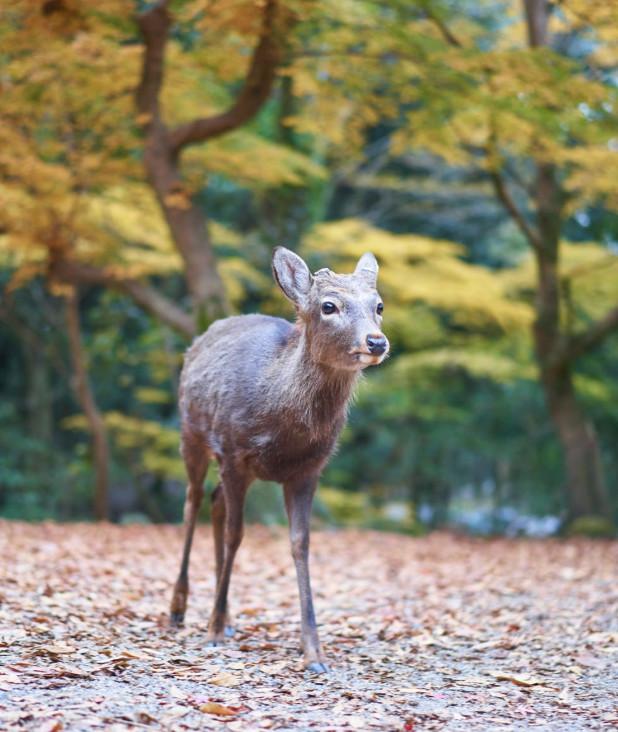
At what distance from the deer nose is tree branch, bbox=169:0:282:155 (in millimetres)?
6457

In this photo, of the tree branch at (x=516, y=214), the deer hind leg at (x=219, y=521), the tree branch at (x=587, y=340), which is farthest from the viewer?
the tree branch at (x=516, y=214)

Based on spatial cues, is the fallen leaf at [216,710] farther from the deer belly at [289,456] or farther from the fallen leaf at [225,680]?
the deer belly at [289,456]

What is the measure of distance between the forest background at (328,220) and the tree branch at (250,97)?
3 cm

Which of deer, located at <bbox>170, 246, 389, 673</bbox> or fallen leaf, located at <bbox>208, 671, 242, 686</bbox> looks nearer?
fallen leaf, located at <bbox>208, 671, 242, 686</bbox>

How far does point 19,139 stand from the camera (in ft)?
37.1

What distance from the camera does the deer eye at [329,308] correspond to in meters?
4.73

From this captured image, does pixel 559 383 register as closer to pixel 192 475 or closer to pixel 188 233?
pixel 188 233

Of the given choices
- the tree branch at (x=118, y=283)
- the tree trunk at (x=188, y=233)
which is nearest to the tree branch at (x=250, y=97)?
the tree trunk at (x=188, y=233)

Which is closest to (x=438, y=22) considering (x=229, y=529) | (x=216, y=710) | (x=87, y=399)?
(x=87, y=399)

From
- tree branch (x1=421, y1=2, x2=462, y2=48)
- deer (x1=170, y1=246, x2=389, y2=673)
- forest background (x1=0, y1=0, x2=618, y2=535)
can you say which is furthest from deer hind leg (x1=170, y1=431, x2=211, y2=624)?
tree branch (x1=421, y1=2, x2=462, y2=48)

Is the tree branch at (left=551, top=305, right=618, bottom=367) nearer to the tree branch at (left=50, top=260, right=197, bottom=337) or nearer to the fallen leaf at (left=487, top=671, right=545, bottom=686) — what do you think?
the tree branch at (left=50, top=260, right=197, bottom=337)

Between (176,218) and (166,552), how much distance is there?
440 cm

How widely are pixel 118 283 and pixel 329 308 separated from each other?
28.3ft

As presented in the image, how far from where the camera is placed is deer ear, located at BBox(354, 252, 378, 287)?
16.4ft
